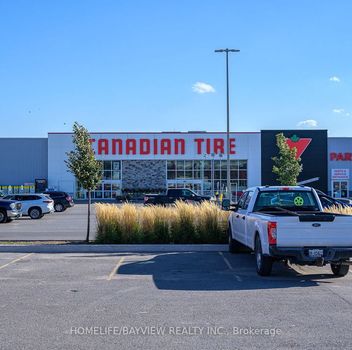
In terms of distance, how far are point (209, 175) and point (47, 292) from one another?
179ft

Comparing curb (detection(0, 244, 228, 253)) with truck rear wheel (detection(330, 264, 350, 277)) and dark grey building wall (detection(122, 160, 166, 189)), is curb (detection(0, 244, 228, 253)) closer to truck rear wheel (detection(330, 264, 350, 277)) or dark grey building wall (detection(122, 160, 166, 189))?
truck rear wheel (detection(330, 264, 350, 277))

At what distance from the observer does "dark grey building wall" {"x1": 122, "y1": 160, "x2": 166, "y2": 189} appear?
63188 mm

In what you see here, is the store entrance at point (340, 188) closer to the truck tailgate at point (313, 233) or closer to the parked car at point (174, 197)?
the parked car at point (174, 197)

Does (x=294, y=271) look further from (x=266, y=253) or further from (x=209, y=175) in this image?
(x=209, y=175)

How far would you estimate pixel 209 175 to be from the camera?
63375 millimetres

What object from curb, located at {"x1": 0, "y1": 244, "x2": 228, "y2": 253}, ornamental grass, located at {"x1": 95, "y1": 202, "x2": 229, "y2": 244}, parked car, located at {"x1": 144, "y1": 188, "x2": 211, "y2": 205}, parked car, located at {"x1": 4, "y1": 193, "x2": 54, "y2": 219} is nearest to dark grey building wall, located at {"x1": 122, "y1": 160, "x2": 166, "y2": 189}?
parked car, located at {"x1": 144, "y1": 188, "x2": 211, "y2": 205}

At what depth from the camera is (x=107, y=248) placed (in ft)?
49.9

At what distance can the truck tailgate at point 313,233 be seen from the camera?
10.1 meters

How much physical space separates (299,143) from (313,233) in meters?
53.0

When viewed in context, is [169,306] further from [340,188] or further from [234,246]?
[340,188]

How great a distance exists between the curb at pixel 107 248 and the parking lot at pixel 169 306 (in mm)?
2238

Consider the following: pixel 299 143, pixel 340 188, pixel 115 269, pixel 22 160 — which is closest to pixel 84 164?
pixel 115 269

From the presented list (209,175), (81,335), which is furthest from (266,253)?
(209,175)

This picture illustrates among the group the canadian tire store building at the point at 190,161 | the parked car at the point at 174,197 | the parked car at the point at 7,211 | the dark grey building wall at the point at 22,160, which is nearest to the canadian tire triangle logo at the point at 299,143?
the canadian tire store building at the point at 190,161
